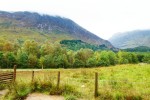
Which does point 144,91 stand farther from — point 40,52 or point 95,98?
point 40,52

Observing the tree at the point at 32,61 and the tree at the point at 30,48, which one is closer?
the tree at the point at 32,61

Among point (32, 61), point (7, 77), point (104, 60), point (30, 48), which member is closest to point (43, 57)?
point (32, 61)

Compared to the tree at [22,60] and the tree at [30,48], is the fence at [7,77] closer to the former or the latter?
the tree at [22,60]

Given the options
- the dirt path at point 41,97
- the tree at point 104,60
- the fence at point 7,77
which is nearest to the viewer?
the dirt path at point 41,97

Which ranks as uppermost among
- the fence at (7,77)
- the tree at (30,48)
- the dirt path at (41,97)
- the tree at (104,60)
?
the tree at (30,48)

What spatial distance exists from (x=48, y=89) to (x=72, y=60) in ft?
333

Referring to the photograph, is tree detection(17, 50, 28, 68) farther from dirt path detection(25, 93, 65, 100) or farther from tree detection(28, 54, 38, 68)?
dirt path detection(25, 93, 65, 100)

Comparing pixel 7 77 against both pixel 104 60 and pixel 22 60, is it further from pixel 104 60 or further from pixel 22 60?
pixel 104 60

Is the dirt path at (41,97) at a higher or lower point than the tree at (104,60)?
lower

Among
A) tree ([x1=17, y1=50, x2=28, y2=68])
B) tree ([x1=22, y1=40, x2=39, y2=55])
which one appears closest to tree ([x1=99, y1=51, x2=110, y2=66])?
tree ([x1=22, y1=40, x2=39, y2=55])

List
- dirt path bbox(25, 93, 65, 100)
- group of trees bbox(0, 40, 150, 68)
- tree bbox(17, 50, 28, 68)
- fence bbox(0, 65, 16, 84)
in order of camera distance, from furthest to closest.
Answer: group of trees bbox(0, 40, 150, 68), tree bbox(17, 50, 28, 68), fence bbox(0, 65, 16, 84), dirt path bbox(25, 93, 65, 100)

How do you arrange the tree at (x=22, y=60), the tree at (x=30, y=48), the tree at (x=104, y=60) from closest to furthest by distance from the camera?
the tree at (x=22, y=60) → the tree at (x=30, y=48) → the tree at (x=104, y=60)

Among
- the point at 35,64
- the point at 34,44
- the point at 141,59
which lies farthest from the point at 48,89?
the point at 141,59

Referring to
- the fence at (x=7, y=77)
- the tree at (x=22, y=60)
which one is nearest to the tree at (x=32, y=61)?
the tree at (x=22, y=60)
